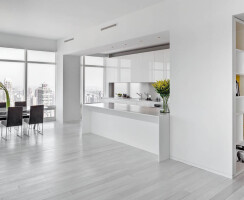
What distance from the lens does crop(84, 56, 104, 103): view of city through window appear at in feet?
30.8

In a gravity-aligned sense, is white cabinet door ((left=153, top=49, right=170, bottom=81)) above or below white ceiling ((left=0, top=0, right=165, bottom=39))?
below

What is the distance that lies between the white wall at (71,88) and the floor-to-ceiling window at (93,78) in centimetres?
70

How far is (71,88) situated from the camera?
848 centimetres

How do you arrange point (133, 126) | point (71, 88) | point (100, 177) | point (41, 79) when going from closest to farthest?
point (100, 177) < point (133, 126) < point (41, 79) < point (71, 88)

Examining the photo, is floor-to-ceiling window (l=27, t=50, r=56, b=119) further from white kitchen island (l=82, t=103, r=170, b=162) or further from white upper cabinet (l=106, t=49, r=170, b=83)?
white kitchen island (l=82, t=103, r=170, b=162)

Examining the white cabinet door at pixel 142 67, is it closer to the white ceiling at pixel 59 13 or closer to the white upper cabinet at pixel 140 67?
the white upper cabinet at pixel 140 67

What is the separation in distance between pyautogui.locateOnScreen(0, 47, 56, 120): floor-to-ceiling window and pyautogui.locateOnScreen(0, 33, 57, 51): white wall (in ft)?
0.53

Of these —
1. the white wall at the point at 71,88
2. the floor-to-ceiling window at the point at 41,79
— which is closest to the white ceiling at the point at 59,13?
the floor-to-ceiling window at the point at 41,79

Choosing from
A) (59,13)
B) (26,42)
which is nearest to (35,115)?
(59,13)

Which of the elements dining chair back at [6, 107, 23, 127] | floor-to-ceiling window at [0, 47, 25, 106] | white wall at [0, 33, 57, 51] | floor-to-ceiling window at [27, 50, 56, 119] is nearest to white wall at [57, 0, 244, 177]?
dining chair back at [6, 107, 23, 127]

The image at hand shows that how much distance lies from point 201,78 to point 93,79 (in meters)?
6.37

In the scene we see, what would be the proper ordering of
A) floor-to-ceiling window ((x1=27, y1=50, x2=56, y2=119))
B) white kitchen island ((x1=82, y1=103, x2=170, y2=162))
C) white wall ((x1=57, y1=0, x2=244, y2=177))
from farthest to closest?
floor-to-ceiling window ((x1=27, y1=50, x2=56, y2=119))
white kitchen island ((x1=82, y1=103, x2=170, y2=162))
white wall ((x1=57, y1=0, x2=244, y2=177))

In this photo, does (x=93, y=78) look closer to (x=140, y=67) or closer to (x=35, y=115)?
(x=140, y=67)

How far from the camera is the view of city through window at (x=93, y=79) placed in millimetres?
9398
